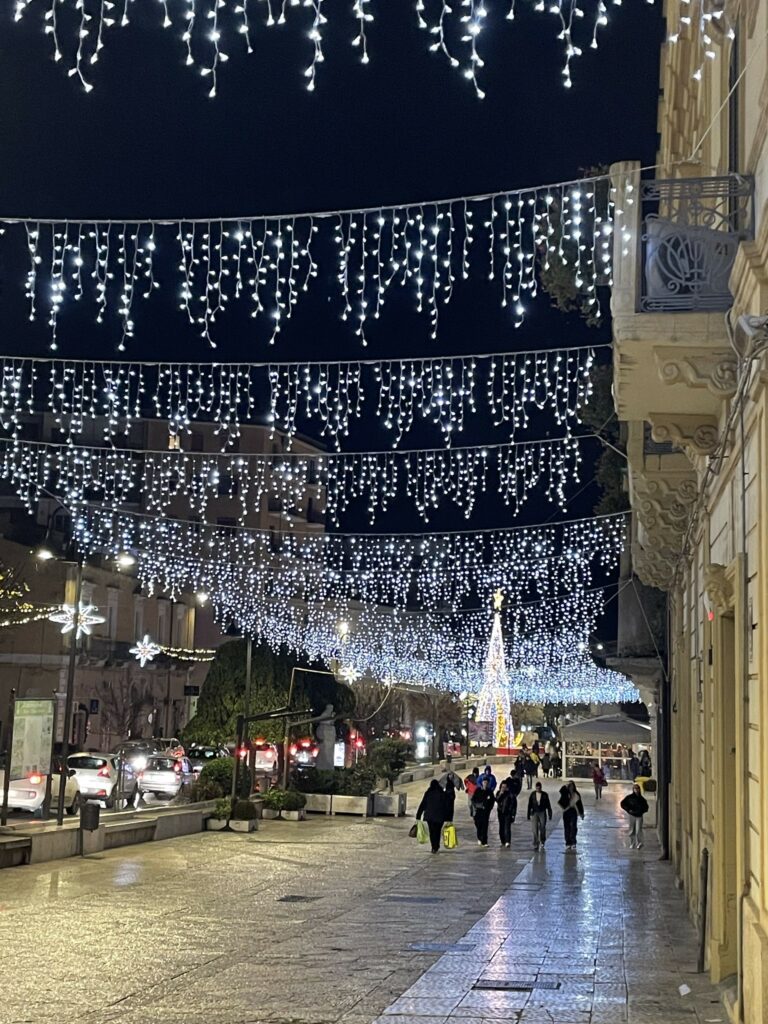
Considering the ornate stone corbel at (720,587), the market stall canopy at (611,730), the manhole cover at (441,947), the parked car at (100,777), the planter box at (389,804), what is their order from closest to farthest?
the ornate stone corbel at (720,587)
the manhole cover at (441,947)
the parked car at (100,777)
the planter box at (389,804)
the market stall canopy at (611,730)

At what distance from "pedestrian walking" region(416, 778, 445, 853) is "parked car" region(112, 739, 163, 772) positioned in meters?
12.6

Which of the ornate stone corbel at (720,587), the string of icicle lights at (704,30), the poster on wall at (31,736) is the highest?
the string of icicle lights at (704,30)

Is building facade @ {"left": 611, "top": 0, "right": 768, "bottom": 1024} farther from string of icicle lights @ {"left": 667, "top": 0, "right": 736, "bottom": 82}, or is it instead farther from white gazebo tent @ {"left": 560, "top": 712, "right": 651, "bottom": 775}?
white gazebo tent @ {"left": 560, "top": 712, "right": 651, "bottom": 775}

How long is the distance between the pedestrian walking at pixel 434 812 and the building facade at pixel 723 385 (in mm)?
11548

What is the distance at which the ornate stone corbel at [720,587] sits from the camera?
37.3ft

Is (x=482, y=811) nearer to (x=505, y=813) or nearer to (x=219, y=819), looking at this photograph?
(x=505, y=813)

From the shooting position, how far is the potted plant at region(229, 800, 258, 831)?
2875 centimetres

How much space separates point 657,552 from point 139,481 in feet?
185

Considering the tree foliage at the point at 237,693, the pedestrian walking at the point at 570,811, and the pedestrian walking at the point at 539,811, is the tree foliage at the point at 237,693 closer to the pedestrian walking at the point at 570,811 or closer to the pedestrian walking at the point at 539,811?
the pedestrian walking at the point at 539,811

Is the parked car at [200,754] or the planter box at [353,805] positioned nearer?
the planter box at [353,805]

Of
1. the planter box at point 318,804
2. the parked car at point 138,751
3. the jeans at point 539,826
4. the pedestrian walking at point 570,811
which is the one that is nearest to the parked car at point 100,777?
the parked car at point 138,751

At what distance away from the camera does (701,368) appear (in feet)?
34.1

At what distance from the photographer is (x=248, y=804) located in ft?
96.0

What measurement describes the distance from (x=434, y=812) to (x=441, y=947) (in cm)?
1249
